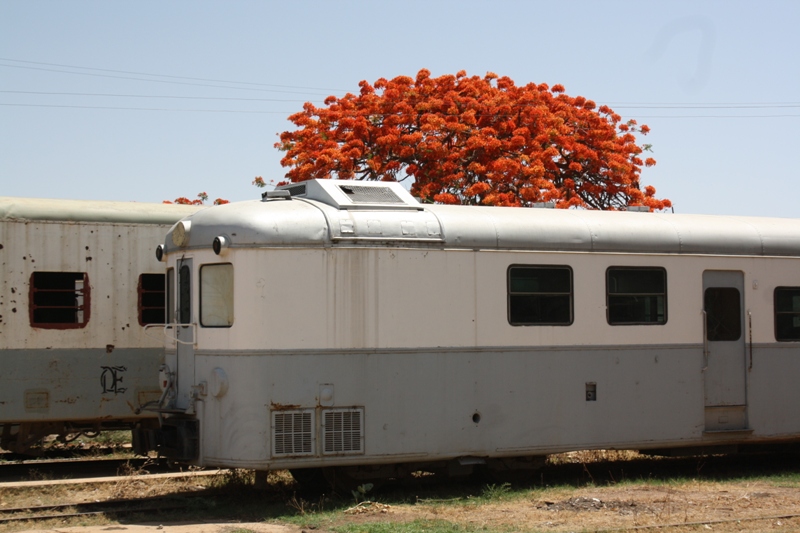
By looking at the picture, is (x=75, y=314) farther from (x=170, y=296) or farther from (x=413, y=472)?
(x=413, y=472)

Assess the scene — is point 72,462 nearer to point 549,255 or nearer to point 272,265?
point 272,265

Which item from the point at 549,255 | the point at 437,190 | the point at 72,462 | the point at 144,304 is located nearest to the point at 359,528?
the point at 549,255

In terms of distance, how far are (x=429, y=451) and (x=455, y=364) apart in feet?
3.02

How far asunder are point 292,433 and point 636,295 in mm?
4228

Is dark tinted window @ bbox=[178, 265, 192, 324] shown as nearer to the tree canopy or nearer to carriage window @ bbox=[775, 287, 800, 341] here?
carriage window @ bbox=[775, 287, 800, 341]

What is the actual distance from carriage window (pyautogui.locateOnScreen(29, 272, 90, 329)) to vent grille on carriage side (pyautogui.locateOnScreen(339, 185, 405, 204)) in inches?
148

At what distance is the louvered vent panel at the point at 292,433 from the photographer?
9.98m

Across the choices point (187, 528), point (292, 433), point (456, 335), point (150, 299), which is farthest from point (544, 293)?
point (150, 299)

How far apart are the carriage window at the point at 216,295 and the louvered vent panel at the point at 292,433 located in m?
1.07

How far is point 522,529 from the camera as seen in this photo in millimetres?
9148

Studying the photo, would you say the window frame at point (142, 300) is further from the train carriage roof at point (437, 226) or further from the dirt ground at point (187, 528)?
the dirt ground at point (187, 528)

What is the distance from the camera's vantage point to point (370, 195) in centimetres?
1104

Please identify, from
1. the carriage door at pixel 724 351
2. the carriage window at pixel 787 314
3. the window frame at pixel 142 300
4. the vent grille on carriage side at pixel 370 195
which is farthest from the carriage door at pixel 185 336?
the carriage window at pixel 787 314

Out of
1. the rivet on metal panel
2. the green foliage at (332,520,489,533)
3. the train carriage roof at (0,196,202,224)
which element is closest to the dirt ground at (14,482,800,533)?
the green foliage at (332,520,489,533)
